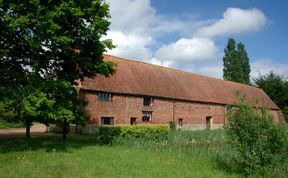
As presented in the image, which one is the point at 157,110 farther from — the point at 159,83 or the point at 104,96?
the point at 104,96

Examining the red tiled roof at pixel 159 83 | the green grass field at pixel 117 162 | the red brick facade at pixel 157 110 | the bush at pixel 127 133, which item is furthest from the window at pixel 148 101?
the green grass field at pixel 117 162

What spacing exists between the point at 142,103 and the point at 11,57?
80.0 ft

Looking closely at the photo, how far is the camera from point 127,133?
1130 inches

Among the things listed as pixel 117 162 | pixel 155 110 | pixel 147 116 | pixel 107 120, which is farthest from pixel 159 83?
pixel 117 162

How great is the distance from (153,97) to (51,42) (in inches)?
1044

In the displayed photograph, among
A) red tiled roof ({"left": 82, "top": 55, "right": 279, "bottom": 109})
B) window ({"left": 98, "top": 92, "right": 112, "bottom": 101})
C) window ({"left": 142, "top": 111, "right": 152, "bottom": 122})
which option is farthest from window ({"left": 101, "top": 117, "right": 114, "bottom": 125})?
window ({"left": 142, "top": 111, "right": 152, "bottom": 122})

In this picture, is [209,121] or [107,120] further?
[209,121]

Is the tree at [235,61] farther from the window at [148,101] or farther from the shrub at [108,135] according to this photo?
the shrub at [108,135]

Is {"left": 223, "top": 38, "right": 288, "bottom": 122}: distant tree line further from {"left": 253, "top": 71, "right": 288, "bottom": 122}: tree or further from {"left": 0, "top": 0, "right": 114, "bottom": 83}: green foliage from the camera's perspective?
{"left": 0, "top": 0, "right": 114, "bottom": 83}: green foliage

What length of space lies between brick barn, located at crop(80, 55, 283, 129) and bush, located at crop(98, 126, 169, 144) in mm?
8242

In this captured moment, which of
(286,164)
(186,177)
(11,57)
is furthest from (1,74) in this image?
(286,164)

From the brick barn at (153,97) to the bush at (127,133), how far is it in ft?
27.0

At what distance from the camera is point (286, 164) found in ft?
48.5

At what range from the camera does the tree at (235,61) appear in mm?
81188
